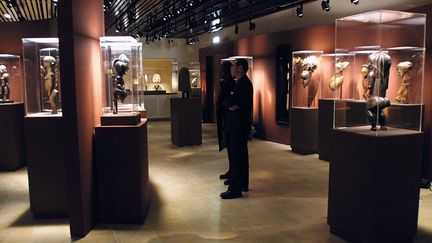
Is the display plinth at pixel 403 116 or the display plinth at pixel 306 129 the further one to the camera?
the display plinth at pixel 306 129

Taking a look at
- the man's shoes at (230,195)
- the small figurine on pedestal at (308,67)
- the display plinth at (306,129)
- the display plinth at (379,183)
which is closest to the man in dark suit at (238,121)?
the man's shoes at (230,195)

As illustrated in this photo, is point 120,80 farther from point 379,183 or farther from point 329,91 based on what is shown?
point 329,91

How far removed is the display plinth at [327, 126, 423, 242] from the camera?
119 inches

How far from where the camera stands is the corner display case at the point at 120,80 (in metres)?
3.78

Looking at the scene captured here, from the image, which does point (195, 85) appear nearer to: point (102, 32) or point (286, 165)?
point (286, 165)

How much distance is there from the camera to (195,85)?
10641 mm

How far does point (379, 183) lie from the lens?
302 centimetres

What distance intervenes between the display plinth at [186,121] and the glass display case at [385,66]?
14.0ft

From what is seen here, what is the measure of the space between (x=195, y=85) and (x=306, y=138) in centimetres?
428

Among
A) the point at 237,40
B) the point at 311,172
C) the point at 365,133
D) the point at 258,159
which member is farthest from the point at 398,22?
the point at 237,40

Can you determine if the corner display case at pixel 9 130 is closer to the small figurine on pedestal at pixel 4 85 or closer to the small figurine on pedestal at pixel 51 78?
the small figurine on pedestal at pixel 4 85

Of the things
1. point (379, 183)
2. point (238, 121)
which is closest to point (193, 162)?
point (238, 121)

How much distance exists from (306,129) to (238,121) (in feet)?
10.1

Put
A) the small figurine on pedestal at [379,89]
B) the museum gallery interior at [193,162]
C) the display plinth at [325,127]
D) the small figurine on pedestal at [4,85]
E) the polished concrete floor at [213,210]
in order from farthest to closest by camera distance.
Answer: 1. the display plinth at [325,127]
2. the small figurine on pedestal at [4,85]
3. the polished concrete floor at [213,210]
4. the small figurine on pedestal at [379,89]
5. the museum gallery interior at [193,162]
